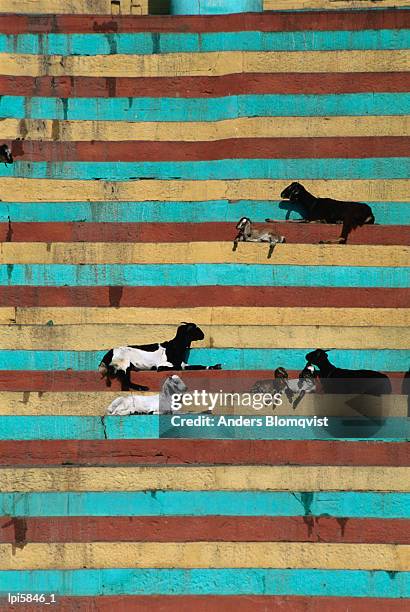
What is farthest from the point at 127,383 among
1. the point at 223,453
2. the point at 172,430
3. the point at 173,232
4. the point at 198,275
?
the point at 173,232

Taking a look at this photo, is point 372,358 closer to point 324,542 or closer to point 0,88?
point 324,542

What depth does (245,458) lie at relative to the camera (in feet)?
34.6

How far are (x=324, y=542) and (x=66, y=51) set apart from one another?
26.2 feet

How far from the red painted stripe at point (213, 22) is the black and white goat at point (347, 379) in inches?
197

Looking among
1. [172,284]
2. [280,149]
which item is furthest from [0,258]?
[280,149]

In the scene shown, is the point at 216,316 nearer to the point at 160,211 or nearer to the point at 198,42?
the point at 160,211

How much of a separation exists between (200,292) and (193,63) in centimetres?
375

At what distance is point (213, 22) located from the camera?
13102 millimetres

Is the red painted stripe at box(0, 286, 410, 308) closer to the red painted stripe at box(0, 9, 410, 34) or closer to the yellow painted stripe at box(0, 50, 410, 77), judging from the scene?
the yellow painted stripe at box(0, 50, 410, 77)

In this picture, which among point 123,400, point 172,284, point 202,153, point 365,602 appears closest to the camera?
point 365,602

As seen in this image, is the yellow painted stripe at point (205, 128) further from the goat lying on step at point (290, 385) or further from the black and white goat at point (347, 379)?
the goat lying on step at point (290, 385)

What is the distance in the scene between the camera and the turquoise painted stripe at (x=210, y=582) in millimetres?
10211

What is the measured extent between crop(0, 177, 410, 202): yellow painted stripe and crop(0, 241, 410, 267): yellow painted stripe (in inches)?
28.9

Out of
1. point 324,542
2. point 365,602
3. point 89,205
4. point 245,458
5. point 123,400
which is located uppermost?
point 89,205
